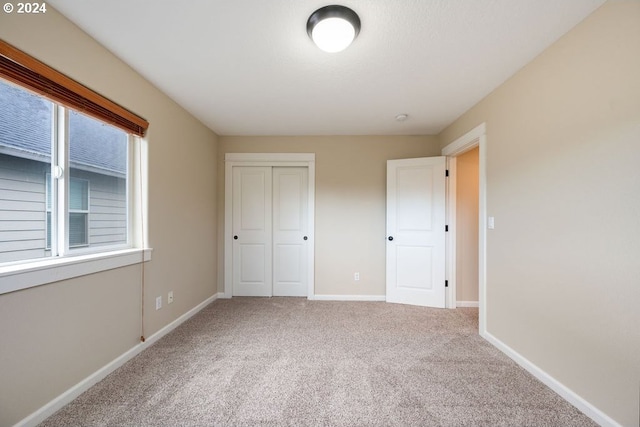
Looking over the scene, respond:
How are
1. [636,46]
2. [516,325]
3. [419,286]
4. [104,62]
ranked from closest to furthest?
[636,46]
[104,62]
[516,325]
[419,286]

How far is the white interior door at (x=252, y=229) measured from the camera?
3611mm

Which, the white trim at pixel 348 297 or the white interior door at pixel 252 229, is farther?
the white interior door at pixel 252 229

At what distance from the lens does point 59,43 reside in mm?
1463

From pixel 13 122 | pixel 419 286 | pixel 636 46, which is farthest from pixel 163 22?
pixel 419 286

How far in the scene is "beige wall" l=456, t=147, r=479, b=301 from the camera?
10.6 ft

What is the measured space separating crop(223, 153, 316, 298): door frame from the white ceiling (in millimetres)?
888

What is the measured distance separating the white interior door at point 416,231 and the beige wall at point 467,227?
25cm

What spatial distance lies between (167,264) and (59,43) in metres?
1.82

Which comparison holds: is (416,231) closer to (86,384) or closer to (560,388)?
(560,388)

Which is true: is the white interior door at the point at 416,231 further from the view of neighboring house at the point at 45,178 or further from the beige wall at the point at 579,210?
the view of neighboring house at the point at 45,178

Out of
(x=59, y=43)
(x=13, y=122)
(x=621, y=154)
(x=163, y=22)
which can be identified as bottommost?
(x=621, y=154)

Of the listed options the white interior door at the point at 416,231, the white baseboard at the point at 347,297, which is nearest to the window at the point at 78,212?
the white baseboard at the point at 347,297

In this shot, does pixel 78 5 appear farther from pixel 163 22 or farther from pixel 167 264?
pixel 167 264

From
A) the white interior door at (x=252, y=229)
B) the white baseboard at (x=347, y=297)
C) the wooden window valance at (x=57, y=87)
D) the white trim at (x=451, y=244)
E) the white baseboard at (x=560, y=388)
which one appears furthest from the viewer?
the white interior door at (x=252, y=229)
